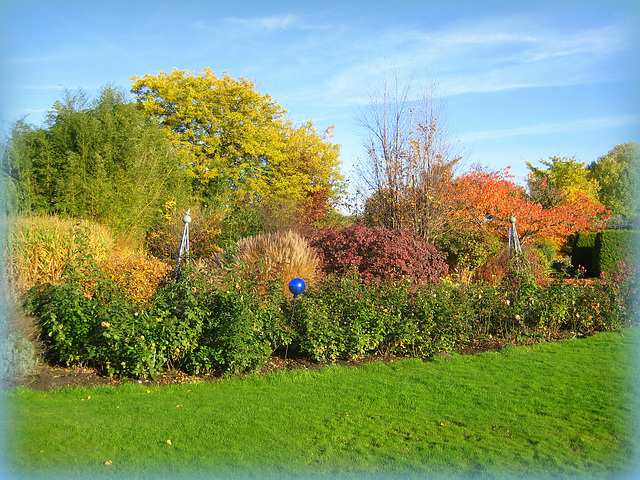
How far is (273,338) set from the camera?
571 cm

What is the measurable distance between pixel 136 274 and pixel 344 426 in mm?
3944

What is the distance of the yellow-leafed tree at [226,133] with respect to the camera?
20.8m

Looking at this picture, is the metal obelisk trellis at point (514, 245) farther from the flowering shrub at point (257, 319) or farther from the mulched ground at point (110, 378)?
the mulched ground at point (110, 378)

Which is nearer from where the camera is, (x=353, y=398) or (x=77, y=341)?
(x=353, y=398)

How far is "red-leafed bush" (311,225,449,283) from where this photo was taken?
27.8 feet

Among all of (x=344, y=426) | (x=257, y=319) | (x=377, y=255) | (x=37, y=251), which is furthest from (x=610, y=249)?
(x=37, y=251)

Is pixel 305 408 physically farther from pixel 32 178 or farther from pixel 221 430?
pixel 32 178

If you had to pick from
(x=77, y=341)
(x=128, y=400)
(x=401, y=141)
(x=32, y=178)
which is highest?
(x=401, y=141)

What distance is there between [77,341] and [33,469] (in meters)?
2.41

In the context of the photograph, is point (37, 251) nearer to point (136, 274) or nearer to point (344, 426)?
point (136, 274)

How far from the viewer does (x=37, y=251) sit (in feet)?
22.5

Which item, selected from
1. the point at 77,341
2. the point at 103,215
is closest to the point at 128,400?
the point at 77,341

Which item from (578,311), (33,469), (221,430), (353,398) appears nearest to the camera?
(33,469)

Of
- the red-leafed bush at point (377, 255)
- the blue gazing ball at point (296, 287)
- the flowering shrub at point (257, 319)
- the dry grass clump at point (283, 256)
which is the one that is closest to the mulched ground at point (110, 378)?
the flowering shrub at point (257, 319)
